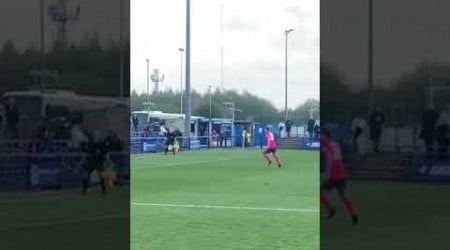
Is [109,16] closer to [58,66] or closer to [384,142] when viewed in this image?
[58,66]

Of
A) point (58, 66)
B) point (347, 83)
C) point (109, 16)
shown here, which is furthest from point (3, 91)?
point (347, 83)

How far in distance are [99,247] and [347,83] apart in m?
2.33

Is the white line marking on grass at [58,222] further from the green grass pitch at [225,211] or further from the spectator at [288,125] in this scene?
the spectator at [288,125]

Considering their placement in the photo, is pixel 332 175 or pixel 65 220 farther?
pixel 65 220

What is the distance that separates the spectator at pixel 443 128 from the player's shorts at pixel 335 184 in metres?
0.81

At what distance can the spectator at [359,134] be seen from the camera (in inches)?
224

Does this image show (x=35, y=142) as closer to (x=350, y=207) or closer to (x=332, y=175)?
(x=332, y=175)

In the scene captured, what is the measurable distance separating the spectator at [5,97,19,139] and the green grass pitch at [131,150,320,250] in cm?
199

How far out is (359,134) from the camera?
18.8ft

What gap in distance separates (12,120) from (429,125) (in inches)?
132

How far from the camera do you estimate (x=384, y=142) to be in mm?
5809

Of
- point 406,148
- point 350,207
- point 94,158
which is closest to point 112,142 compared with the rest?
point 94,158

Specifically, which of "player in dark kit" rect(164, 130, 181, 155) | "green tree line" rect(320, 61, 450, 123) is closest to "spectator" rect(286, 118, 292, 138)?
"player in dark kit" rect(164, 130, 181, 155)

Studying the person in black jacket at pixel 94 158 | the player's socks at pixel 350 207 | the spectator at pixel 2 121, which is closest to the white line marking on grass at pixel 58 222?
the person in black jacket at pixel 94 158
